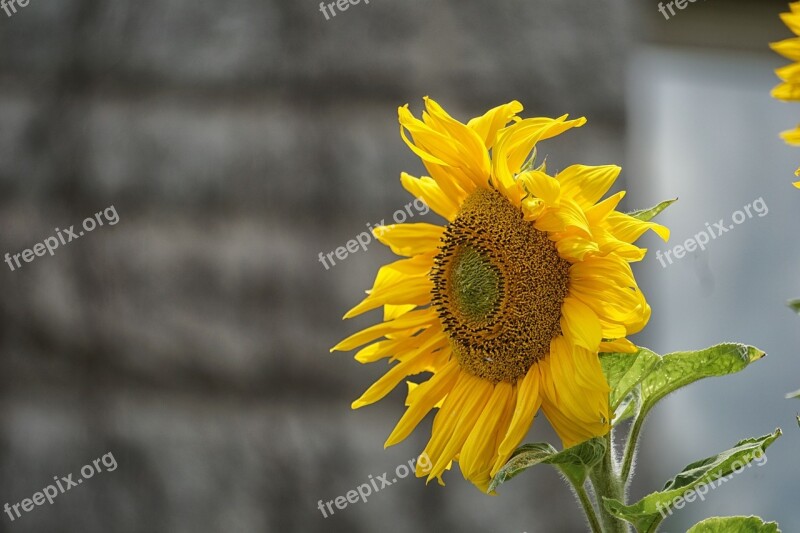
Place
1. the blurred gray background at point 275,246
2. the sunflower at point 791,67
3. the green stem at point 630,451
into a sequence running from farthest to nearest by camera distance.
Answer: the blurred gray background at point 275,246
the green stem at point 630,451
the sunflower at point 791,67

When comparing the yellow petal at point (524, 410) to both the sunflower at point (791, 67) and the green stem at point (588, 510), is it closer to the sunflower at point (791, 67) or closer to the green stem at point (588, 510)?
the green stem at point (588, 510)

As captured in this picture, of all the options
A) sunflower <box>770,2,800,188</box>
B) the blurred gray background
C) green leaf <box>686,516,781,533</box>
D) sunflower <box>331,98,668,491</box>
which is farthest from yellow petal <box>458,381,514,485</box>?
the blurred gray background

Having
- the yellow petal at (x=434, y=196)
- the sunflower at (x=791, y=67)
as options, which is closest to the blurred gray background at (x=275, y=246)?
the yellow petal at (x=434, y=196)

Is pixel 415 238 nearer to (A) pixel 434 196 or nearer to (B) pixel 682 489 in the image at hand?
(A) pixel 434 196

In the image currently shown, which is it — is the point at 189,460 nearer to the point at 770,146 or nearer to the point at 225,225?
the point at 225,225

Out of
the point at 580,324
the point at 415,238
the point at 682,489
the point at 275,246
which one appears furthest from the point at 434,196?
the point at 275,246

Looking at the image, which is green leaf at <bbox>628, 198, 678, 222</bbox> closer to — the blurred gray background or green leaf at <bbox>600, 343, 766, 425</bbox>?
green leaf at <bbox>600, 343, 766, 425</bbox>
